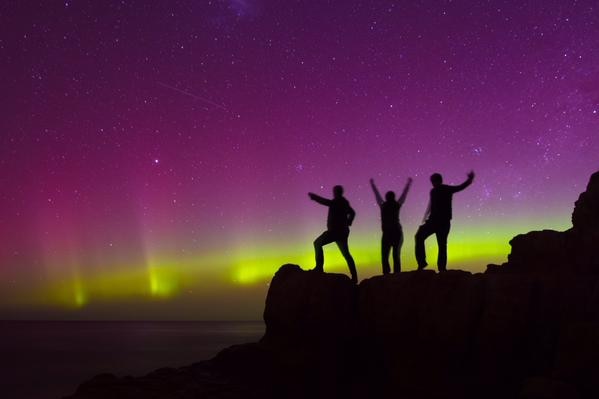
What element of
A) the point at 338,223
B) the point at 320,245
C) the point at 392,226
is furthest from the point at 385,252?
the point at 320,245

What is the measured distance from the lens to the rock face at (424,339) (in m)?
12.3

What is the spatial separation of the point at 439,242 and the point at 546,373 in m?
4.19

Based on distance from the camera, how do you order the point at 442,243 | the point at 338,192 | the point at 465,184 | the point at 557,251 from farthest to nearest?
the point at 557,251 < the point at 338,192 < the point at 442,243 < the point at 465,184

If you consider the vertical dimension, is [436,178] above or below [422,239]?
above

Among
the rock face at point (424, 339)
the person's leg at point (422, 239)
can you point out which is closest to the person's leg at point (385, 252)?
the rock face at point (424, 339)

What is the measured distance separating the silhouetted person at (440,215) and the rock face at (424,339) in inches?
36.3

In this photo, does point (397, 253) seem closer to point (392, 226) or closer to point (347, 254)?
point (392, 226)

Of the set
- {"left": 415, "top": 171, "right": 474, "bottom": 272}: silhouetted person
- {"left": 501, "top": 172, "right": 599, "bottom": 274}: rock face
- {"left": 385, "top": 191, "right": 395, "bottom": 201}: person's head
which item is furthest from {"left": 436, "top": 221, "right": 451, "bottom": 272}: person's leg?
{"left": 501, "top": 172, "right": 599, "bottom": 274}: rock face

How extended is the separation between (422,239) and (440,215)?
880mm

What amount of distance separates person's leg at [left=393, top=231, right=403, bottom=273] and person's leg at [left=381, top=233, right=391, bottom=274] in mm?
207

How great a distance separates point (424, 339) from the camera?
13086 millimetres

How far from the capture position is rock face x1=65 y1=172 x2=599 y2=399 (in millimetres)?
12281

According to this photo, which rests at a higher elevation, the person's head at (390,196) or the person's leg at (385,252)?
the person's head at (390,196)

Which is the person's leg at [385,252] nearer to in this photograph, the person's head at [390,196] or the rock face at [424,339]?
the rock face at [424,339]
